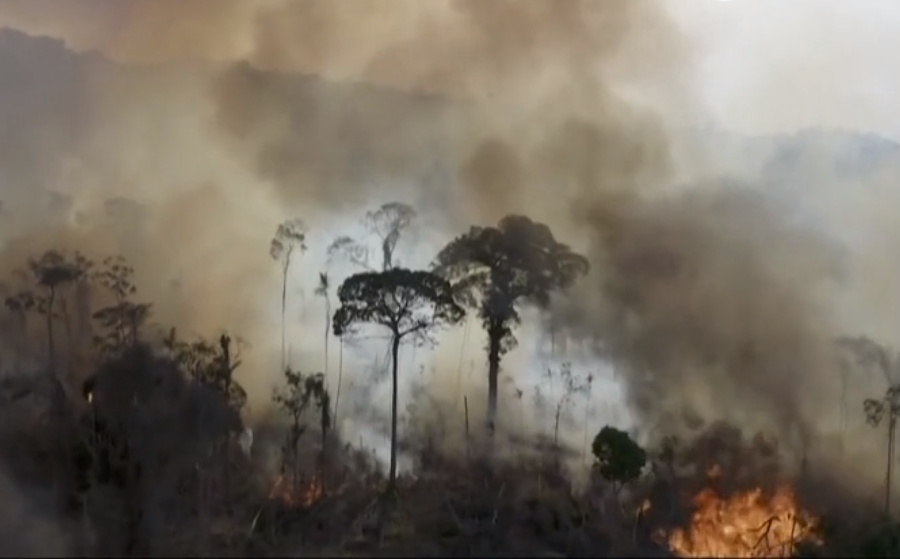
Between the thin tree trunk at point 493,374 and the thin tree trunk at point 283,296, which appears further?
the thin tree trunk at point 283,296

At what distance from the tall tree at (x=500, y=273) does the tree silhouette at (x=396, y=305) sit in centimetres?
54

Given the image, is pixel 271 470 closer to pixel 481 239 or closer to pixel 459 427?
pixel 459 427

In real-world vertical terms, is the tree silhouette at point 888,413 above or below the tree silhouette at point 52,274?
below

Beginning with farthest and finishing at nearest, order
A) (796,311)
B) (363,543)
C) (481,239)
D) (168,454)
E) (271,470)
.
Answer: (796,311), (481,239), (271,470), (168,454), (363,543)

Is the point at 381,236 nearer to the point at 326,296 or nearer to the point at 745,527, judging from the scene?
the point at 326,296

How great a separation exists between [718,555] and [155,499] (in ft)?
30.7

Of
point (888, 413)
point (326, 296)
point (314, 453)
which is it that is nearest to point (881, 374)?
point (888, 413)

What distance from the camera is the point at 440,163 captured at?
19.9 m

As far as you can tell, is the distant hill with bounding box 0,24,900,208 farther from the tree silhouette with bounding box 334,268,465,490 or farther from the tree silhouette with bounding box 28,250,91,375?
the tree silhouette with bounding box 334,268,465,490

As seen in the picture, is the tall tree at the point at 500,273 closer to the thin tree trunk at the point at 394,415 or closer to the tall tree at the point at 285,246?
the thin tree trunk at the point at 394,415

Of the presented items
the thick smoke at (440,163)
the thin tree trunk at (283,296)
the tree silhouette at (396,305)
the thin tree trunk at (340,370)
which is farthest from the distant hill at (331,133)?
the thin tree trunk at (340,370)

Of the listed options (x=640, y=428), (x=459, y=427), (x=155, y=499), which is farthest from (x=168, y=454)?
(x=640, y=428)

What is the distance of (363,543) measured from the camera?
15.2 m

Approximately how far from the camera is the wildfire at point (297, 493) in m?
16.8
